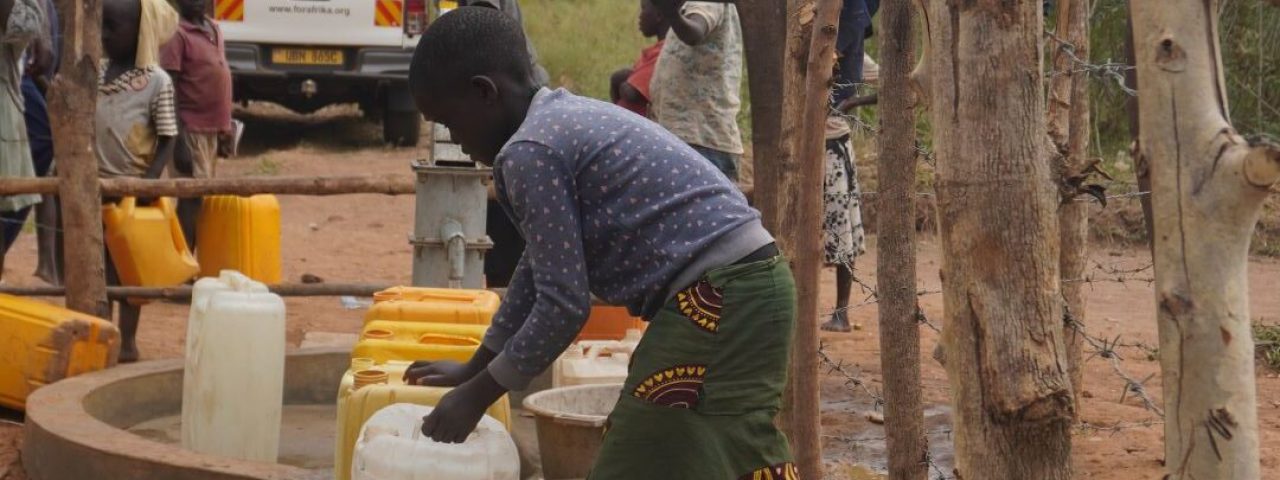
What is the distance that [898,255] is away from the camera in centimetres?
394

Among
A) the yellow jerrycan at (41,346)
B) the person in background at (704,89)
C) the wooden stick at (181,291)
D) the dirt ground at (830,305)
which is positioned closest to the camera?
the dirt ground at (830,305)

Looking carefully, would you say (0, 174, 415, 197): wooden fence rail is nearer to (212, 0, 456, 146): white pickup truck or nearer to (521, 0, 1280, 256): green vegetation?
(521, 0, 1280, 256): green vegetation

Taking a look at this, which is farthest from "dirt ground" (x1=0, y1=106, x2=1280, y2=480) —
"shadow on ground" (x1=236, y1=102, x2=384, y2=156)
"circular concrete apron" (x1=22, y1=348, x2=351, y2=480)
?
"circular concrete apron" (x1=22, y1=348, x2=351, y2=480)

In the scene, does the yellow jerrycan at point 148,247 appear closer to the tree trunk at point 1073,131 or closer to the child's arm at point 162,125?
the child's arm at point 162,125

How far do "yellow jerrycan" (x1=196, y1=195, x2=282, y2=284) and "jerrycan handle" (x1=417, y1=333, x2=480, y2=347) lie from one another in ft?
9.27

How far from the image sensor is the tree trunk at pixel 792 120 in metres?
3.97

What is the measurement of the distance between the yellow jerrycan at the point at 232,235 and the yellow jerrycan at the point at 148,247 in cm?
67

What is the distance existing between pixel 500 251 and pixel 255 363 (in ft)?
6.82

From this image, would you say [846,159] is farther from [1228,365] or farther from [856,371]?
[1228,365]

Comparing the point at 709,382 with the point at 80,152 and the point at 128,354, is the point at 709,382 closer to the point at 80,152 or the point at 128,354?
the point at 80,152

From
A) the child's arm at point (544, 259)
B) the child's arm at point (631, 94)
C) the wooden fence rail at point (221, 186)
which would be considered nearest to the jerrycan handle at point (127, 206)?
the wooden fence rail at point (221, 186)

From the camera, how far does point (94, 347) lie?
505cm

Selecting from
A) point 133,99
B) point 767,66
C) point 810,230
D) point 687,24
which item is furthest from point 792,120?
point 133,99

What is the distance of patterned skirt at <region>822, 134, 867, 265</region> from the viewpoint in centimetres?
637
